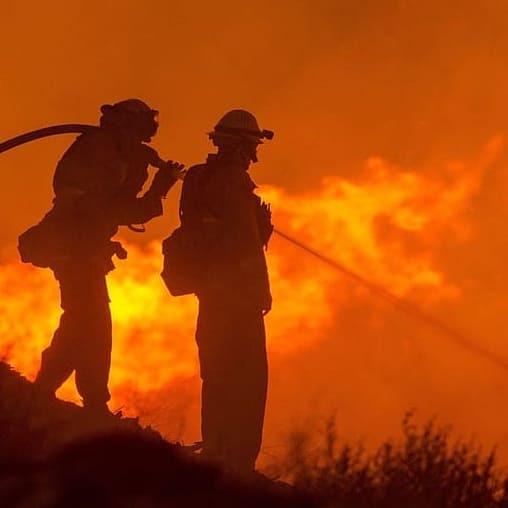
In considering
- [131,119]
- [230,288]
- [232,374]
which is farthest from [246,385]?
[131,119]

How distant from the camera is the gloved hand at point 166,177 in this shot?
1382 centimetres

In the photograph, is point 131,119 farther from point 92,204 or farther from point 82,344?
point 82,344

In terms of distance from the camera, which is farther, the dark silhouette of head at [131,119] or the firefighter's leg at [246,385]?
the dark silhouette of head at [131,119]

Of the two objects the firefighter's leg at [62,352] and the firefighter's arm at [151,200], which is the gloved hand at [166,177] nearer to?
the firefighter's arm at [151,200]

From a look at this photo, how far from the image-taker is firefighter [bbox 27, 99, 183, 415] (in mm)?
13406

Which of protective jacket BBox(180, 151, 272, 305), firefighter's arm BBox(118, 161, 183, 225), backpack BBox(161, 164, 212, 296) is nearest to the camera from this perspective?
protective jacket BBox(180, 151, 272, 305)

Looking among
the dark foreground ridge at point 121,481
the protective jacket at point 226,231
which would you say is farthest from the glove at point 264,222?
the dark foreground ridge at point 121,481

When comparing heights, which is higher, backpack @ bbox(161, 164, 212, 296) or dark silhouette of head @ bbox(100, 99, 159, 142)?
dark silhouette of head @ bbox(100, 99, 159, 142)

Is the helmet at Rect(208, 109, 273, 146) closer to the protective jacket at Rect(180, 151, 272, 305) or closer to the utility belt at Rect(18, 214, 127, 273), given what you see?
the protective jacket at Rect(180, 151, 272, 305)

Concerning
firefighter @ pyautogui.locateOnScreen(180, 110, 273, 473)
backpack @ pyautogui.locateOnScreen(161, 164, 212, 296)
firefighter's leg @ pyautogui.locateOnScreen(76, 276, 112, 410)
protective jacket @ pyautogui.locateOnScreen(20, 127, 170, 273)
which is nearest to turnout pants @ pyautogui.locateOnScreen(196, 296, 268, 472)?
firefighter @ pyautogui.locateOnScreen(180, 110, 273, 473)

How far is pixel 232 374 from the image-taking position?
13266 mm

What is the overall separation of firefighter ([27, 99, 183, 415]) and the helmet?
63 cm

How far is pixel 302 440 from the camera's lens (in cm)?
898

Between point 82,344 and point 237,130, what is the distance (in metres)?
2.40
